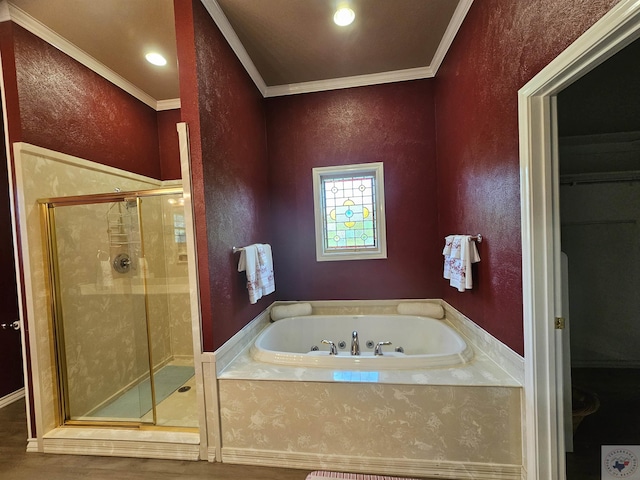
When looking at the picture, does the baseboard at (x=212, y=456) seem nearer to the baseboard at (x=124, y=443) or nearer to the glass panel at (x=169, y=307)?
the baseboard at (x=124, y=443)

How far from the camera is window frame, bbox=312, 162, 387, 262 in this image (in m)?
2.71

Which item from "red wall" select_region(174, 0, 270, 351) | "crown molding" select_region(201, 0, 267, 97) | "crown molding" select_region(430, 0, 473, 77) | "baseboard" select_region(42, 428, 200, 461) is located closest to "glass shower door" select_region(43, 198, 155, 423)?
"baseboard" select_region(42, 428, 200, 461)

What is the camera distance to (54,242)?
1946mm

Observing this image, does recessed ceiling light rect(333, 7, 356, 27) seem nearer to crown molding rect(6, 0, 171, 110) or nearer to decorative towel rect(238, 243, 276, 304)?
decorative towel rect(238, 243, 276, 304)

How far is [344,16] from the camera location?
1.86 m

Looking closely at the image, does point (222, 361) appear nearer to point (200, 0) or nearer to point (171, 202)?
point (171, 202)

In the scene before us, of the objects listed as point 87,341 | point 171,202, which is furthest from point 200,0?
point 87,341

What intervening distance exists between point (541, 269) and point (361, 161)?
183 cm

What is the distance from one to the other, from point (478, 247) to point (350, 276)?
125cm

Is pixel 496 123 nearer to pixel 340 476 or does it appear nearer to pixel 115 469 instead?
pixel 340 476

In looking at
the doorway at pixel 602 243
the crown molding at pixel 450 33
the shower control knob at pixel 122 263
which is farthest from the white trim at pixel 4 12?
the doorway at pixel 602 243

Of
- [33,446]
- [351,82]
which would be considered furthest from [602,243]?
[33,446]

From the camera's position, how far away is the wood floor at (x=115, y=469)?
157cm

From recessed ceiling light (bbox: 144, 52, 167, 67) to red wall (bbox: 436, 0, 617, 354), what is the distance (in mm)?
2389
